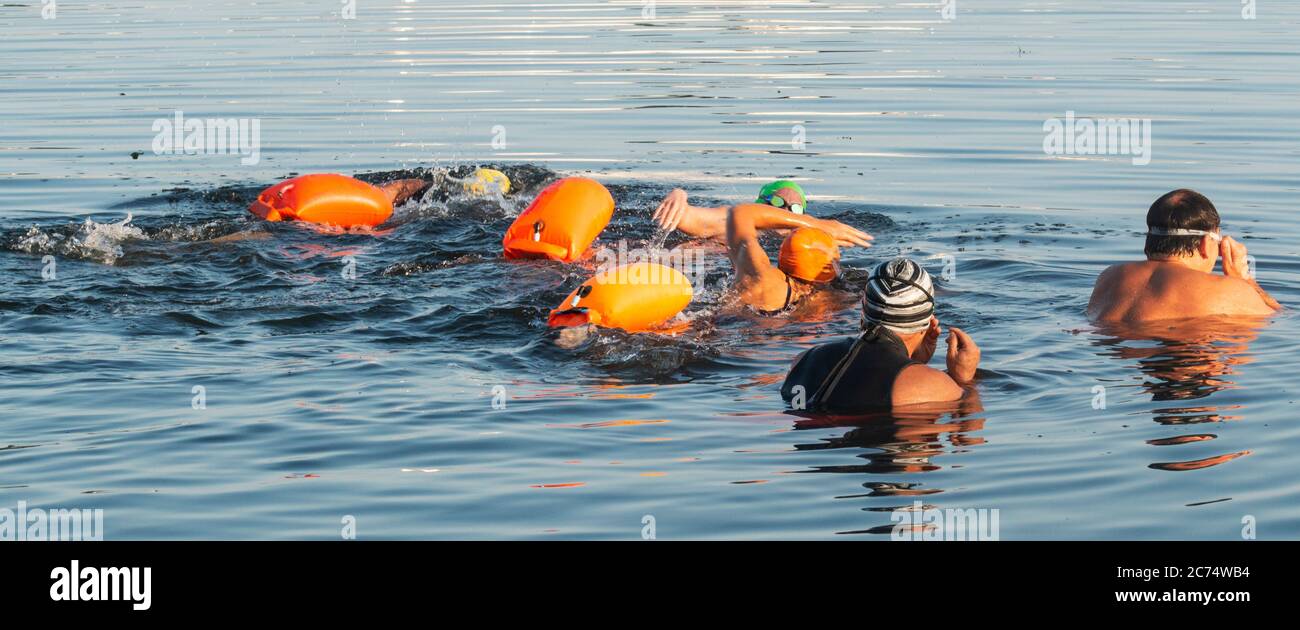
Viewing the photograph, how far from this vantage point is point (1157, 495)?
6.66 metres

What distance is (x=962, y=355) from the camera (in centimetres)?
784

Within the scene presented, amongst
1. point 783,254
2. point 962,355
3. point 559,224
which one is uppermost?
point 559,224

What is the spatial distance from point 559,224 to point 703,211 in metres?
1.38

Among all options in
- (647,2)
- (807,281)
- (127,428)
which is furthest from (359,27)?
(127,428)

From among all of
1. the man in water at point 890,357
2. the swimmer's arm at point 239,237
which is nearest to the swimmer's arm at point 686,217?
the man in water at point 890,357

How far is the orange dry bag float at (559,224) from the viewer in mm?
11391

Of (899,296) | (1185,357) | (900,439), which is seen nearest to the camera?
(900,439)

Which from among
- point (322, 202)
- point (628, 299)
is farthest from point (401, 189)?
point (628, 299)

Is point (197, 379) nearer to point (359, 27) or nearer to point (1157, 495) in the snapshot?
point (1157, 495)

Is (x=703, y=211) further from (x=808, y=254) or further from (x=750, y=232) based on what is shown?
(x=808, y=254)

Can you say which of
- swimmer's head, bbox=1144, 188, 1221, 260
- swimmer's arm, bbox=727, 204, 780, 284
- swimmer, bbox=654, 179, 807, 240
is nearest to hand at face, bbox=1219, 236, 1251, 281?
swimmer's head, bbox=1144, 188, 1221, 260

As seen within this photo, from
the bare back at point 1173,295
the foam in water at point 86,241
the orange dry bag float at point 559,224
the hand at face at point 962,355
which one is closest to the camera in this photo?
the hand at face at point 962,355

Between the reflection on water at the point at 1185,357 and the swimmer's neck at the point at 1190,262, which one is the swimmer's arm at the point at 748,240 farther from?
the swimmer's neck at the point at 1190,262

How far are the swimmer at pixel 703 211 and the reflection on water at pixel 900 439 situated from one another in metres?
2.30
